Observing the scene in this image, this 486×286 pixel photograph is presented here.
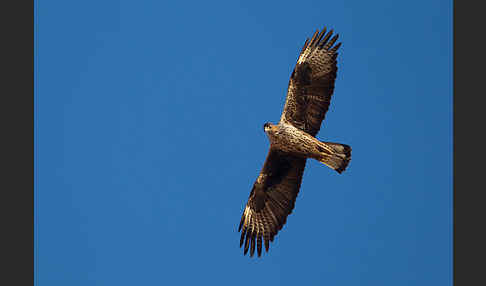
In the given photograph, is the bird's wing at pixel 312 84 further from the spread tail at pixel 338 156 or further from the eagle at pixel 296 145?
the spread tail at pixel 338 156

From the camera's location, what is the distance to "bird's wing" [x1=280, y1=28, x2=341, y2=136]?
24.4ft

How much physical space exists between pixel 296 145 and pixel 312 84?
2.60ft

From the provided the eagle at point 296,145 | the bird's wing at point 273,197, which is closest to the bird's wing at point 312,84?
the eagle at point 296,145

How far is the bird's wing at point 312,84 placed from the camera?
7.44 m

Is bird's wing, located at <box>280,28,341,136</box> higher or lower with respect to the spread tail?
higher

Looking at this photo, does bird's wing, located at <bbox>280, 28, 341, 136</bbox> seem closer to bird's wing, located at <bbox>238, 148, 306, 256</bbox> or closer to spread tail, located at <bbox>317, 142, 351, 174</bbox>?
spread tail, located at <bbox>317, 142, 351, 174</bbox>

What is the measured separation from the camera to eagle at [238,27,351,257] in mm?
7355

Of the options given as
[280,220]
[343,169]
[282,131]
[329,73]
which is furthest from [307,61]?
[280,220]

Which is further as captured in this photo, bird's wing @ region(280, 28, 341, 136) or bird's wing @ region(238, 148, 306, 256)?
bird's wing @ region(238, 148, 306, 256)

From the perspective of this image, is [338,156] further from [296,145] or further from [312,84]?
[312,84]

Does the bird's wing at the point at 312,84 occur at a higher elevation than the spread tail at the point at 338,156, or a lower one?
higher

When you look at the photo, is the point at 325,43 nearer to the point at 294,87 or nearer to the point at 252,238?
the point at 294,87

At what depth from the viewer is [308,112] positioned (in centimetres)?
752

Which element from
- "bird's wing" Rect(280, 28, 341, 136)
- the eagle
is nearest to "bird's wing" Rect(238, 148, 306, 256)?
the eagle
